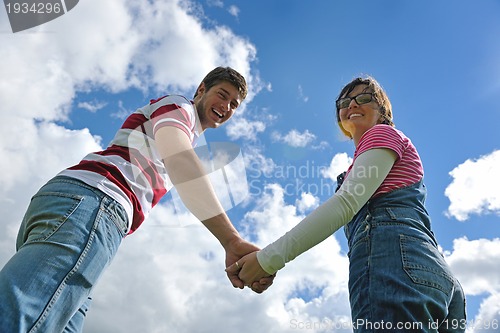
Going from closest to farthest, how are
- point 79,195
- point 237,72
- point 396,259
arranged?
1. point 396,259
2. point 79,195
3. point 237,72

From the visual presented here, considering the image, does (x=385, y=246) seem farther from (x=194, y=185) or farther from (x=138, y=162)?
(x=138, y=162)

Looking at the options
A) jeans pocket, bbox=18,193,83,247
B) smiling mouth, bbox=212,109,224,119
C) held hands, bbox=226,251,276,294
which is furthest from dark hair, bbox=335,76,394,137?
jeans pocket, bbox=18,193,83,247

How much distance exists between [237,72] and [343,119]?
3.82ft

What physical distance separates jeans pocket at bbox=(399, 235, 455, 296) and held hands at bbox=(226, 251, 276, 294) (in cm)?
110

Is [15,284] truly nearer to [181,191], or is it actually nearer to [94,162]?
[94,162]

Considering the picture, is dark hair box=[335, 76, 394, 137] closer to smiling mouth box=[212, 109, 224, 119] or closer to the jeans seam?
smiling mouth box=[212, 109, 224, 119]

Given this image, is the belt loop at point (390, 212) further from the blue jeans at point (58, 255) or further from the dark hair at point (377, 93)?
the blue jeans at point (58, 255)

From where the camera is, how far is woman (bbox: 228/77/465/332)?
99.4 inches

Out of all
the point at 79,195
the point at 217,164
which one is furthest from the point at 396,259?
the point at 217,164

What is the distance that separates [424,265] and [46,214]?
226cm

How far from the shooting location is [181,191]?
11.5 feet

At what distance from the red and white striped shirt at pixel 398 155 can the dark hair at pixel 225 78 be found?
1.62 metres

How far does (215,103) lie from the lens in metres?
4.31

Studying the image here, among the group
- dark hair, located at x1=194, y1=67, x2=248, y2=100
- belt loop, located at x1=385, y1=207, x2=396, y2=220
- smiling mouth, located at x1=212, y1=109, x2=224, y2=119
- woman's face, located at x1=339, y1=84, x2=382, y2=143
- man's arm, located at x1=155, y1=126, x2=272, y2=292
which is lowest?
belt loop, located at x1=385, y1=207, x2=396, y2=220
